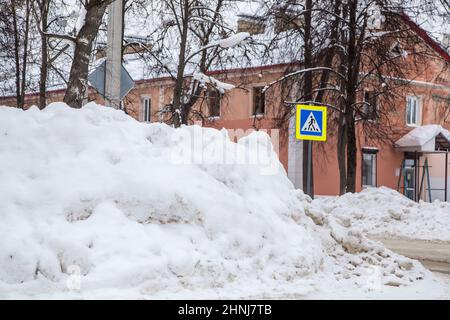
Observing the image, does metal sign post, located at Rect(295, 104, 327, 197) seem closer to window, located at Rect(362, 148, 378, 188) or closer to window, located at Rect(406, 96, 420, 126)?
window, located at Rect(362, 148, 378, 188)

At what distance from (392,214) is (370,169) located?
15457mm

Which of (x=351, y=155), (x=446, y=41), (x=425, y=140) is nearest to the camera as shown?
(x=351, y=155)

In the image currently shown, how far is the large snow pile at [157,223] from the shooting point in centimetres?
568

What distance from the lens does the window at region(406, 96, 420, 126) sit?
3214 cm

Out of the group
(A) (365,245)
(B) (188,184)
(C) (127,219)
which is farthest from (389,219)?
(C) (127,219)

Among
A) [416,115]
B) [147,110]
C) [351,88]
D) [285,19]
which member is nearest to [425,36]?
[351,88]

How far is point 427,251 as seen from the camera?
11.1 metres

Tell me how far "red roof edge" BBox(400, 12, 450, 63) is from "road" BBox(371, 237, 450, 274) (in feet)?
27.4

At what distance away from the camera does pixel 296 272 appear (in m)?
6.71

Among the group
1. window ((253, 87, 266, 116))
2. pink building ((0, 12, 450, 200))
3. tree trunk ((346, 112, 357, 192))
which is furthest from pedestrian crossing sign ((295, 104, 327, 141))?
window ((253, 87, 266, 116))

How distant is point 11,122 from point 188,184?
85.9 inches

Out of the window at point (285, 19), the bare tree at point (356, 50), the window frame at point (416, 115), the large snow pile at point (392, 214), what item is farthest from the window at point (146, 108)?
the large snow pile at point (392, 214)

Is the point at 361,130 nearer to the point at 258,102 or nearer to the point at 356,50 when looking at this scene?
the point at 258,102
